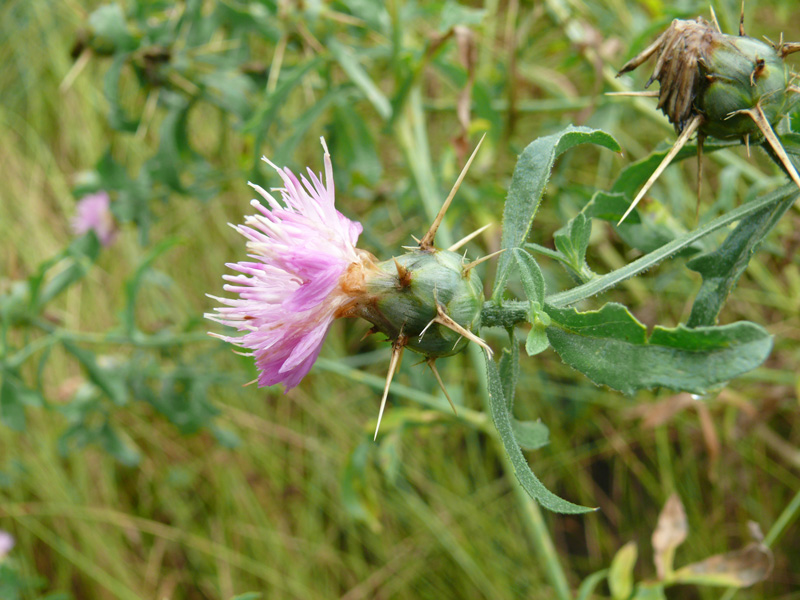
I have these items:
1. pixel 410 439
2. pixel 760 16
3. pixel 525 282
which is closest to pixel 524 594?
pixel 410 439

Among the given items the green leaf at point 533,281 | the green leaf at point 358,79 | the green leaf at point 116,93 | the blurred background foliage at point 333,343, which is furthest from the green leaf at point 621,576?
the green leaf at point 116,93

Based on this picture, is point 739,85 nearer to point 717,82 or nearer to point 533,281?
point 717,82

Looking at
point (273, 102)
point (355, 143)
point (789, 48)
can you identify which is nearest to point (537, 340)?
point (789, 48)

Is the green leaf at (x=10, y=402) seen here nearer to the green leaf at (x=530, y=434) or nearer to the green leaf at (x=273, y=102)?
the green leaf at (x=273, y=102)

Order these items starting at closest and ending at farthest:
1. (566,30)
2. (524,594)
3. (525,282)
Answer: (525,282), (566,30), (524,594)

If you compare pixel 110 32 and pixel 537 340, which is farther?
pixel 110 32

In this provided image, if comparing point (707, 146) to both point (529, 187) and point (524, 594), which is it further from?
point (524, 594)
